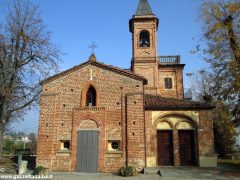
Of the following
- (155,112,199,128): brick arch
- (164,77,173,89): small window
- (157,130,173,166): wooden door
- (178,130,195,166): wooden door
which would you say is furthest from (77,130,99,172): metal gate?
(164,77,173,89): small window

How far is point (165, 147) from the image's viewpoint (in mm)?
18188

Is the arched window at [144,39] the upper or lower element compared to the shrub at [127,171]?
upper

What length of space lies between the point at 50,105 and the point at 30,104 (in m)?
3.89

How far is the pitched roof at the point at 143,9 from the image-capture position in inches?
1194

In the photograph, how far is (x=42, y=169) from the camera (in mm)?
15797

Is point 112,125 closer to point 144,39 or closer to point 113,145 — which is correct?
point 113,145

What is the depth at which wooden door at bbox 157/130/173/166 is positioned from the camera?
17969mm

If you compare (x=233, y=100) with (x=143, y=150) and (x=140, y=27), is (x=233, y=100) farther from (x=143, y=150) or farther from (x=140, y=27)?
(x=140, y=27)

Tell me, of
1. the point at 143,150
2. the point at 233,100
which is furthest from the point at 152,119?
the point at 233,100

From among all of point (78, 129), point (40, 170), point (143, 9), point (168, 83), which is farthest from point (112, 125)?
point (143, 9)

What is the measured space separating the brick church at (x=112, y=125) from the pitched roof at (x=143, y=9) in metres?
14.5

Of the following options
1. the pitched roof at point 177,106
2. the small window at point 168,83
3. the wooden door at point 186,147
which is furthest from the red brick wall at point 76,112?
the small window at point 168,83

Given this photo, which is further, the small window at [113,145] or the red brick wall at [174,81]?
the red brick wall at [174,81]

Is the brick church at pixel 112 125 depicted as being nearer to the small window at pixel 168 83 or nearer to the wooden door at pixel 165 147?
the wooden door at pixel 165 147
